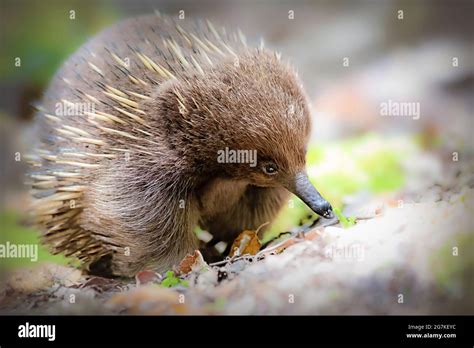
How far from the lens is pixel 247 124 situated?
2.29 metres

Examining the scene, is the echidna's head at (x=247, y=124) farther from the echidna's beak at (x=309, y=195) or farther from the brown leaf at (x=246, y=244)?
the brown leaf at (x=246, y=244)

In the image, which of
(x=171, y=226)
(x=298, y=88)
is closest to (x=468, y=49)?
(x=298, y=88)

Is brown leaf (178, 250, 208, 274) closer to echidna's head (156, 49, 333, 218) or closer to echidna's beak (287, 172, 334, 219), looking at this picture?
echidna's head (156, 49, 333, 218)

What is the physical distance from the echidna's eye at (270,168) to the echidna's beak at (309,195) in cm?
8

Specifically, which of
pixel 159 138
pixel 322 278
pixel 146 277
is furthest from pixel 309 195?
pixel 146 277

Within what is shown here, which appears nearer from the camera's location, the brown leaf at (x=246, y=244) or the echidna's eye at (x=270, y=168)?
the echidna's eye at (x=270, y=168)

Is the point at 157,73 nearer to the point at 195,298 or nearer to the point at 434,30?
the point at 195,298

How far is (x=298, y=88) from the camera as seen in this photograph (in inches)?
96.6

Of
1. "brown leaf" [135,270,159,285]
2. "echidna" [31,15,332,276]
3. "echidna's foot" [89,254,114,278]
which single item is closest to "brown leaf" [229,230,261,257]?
"echidna" [31,15,332,276]

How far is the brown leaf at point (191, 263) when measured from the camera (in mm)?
2523

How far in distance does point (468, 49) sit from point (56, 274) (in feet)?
6.86

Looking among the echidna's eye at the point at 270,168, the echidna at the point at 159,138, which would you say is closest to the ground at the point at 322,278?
the echidna at the point at 159,138

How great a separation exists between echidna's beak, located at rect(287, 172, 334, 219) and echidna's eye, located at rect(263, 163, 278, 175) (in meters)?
0.08

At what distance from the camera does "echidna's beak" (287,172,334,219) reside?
2.30 meters
